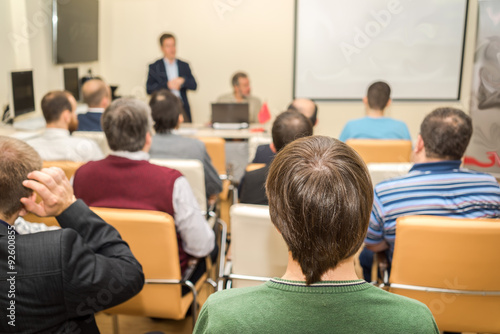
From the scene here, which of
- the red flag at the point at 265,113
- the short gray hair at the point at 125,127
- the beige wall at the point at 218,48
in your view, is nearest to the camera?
the short gray hair at the point at 125,127

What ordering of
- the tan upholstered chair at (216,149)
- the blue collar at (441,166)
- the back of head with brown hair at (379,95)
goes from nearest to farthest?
the blue collar at (441,166), the tan upholstered chair at (216,149), the back of head with brown hair at (379,95)

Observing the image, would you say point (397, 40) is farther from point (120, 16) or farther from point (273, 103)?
point (120, 16)

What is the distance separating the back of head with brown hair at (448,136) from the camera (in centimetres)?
194

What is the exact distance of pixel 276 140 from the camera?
2.39 metres

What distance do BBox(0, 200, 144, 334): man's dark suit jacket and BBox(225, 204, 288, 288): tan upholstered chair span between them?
0.58 m

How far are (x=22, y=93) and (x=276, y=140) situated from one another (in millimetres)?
2822

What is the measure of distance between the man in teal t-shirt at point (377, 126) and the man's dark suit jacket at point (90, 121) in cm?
207

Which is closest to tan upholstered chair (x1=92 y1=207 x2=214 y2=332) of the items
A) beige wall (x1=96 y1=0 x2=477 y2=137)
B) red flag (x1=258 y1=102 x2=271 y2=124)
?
red flag (x1=258 y1=102 x2=271 y2=124)

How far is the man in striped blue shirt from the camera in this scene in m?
1.79

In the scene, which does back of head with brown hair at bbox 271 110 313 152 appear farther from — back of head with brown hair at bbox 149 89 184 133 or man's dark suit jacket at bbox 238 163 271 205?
back of head with brown hair at bbox 149 89 184 133

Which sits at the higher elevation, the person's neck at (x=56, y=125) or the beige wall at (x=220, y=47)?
the beige wall at (x=220, y=47)

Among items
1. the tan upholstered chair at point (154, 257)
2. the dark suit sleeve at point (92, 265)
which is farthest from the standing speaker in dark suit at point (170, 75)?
the dark suit sleeve at point (92, 265)

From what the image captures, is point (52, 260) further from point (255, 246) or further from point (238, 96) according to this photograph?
point (238, 96)

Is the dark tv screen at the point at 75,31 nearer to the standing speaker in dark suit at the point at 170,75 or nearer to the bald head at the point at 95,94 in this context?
the standing speaker in dark suit at the point at 170,75
